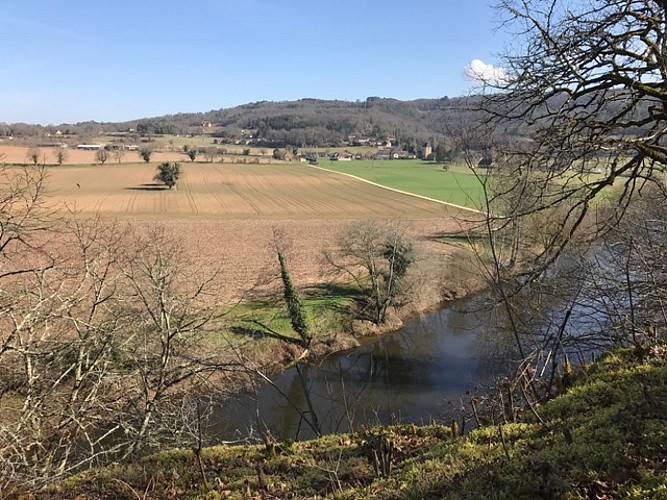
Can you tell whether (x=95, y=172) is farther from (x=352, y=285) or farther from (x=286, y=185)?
(x=352, y=285)

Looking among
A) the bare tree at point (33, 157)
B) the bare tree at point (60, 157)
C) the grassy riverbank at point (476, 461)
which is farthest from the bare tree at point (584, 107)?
the bare tree at point (60, 157)

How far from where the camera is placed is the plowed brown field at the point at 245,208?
108ft

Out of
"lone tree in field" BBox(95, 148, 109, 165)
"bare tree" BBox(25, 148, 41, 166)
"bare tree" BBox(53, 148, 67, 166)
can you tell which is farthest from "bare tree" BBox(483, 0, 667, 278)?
"lone tree in field" BBox(95, 148, 109, 165)

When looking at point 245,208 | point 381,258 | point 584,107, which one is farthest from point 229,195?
point 584,107

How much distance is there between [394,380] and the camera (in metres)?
19.2

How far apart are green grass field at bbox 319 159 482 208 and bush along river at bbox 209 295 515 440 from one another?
3297 centimetres

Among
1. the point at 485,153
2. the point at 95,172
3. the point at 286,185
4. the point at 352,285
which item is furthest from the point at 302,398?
the point at 95,172

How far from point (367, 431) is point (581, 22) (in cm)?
475

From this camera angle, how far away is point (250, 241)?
37.4m

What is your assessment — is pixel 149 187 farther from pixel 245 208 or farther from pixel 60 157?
pixel 60 157

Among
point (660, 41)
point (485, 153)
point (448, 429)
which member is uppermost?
point (660, 41)

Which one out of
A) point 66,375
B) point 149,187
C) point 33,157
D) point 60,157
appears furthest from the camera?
point 60,157

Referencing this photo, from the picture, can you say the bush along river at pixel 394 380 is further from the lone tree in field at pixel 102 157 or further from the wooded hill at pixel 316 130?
the wooded hill at pixel 316 130

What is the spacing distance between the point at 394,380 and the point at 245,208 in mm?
37676
